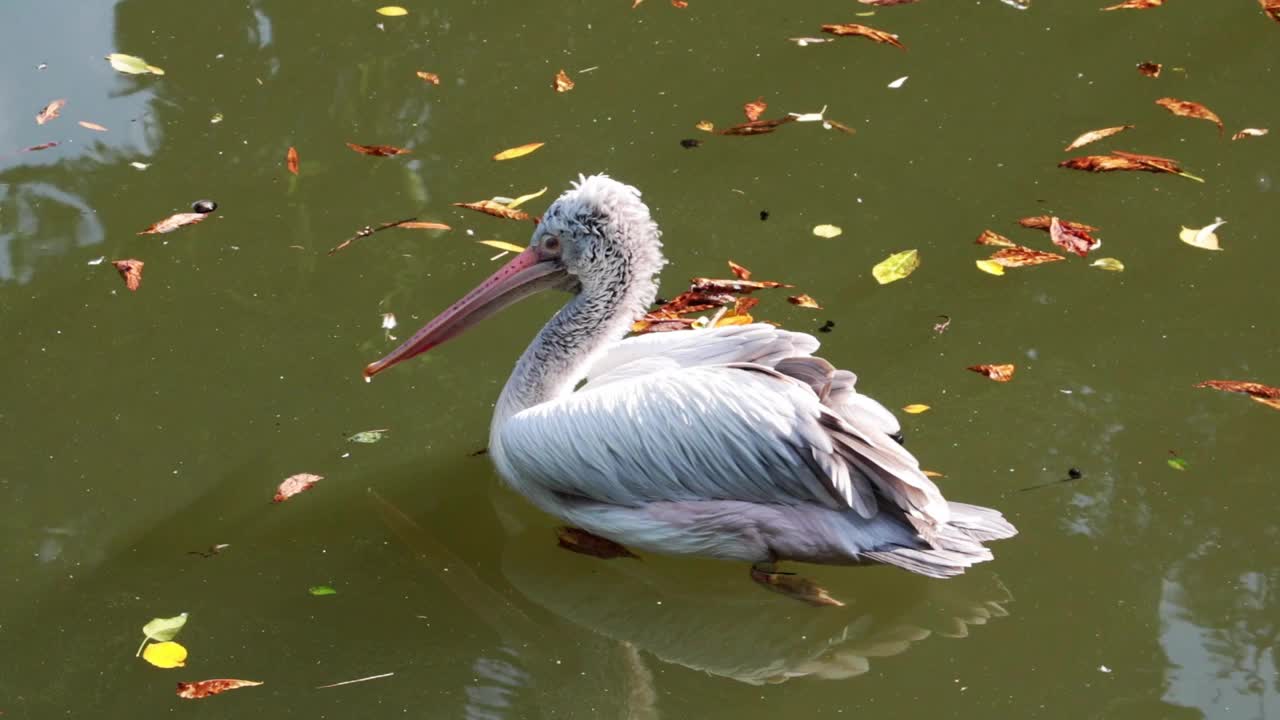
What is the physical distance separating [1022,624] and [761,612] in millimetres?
652

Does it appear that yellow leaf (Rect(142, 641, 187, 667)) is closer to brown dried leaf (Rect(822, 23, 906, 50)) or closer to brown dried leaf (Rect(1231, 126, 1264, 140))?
brown dried leaf (Rect(822, 23, 906, 50))

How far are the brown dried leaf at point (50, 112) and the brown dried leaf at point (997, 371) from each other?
370 centimetres

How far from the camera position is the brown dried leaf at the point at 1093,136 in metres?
5.11

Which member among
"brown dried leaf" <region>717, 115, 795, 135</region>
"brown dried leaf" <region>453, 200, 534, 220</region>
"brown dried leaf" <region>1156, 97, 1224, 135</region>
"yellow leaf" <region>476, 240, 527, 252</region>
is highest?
"brown dried leaf" <region>1156, 97, 1224, 135</region>

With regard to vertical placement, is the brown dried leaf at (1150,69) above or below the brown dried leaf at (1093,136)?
above

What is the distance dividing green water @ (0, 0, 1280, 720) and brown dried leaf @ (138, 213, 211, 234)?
A: 0.06m

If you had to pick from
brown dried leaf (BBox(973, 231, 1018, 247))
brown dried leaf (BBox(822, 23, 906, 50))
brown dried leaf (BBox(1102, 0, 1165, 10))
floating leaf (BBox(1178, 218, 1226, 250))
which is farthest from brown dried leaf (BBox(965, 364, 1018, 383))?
brown dried leaf (BBox(1102, 0, 1165, 10))

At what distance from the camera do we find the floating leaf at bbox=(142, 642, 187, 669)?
3.29 metres

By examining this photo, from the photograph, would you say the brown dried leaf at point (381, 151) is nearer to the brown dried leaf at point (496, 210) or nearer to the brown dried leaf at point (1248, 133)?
the brown dried leaf at point (496, 210)

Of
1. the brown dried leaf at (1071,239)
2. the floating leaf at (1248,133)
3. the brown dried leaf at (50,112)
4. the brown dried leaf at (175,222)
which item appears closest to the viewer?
the brown dried leaf at (1071,239)

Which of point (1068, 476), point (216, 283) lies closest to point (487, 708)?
point (1068, 476)

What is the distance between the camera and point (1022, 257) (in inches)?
180

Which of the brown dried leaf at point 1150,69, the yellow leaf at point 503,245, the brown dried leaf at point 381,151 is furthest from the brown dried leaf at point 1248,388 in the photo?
the brown dried leaf at point 381,151

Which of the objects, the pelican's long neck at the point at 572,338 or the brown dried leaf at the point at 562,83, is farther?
the brown dried leaf at the point at 562,83
